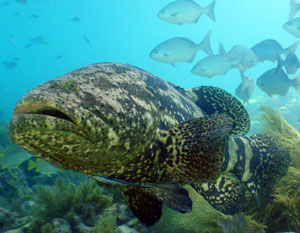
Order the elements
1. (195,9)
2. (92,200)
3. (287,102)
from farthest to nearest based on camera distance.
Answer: (287,102) → (195,9) → (92,200)

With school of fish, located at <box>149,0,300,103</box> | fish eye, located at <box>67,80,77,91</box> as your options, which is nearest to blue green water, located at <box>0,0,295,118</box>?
school of fish, located at <box>149,0,300,103</box>

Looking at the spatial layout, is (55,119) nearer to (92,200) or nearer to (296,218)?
(92,200)

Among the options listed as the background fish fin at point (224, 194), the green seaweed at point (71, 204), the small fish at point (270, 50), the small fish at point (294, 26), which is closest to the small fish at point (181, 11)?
the small fish at point (270, 50)

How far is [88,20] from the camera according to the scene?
102 m

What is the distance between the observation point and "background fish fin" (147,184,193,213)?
2100mm

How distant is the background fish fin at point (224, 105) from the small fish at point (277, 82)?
5262 millimetres

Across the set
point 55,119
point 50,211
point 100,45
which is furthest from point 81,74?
point 100,45

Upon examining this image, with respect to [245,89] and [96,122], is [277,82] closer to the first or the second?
[245,89]

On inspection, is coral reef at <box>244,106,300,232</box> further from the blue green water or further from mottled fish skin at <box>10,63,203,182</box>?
the blue green water

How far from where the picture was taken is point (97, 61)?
425ft

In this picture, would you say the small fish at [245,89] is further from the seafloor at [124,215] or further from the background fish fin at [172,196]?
the background fish fin at [172,196]

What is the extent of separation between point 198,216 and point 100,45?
137 metres

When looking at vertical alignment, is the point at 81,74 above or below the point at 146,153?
above

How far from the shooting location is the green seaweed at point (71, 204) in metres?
3.98
